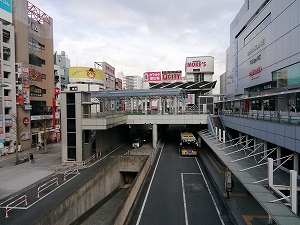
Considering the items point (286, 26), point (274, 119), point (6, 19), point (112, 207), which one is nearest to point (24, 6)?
point (6, 19)

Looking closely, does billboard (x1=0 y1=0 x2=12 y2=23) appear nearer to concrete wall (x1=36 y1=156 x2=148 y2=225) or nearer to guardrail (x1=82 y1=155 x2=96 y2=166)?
guardrail (x1=82 y1=155 x2=96 y2=166)

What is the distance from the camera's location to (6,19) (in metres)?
34.2

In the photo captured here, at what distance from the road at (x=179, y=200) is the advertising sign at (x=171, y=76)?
184ft

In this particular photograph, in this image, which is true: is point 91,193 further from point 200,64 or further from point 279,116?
point 200,64

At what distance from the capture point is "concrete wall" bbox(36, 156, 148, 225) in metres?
12.9

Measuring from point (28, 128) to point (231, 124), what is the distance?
33.1m

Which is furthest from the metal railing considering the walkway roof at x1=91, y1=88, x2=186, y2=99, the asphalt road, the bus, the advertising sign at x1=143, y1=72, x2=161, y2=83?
the advertising sign at x1=143, y1=72, x2=161, y2=83

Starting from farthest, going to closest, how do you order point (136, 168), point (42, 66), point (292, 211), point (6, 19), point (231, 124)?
point (42, 66) < point (6, 19) < point (231, 124) < point (136, 168) < point (292, 211)

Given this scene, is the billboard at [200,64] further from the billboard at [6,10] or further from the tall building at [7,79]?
the billboard at [6,10]

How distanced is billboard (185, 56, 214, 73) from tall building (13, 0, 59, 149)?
4913 cm

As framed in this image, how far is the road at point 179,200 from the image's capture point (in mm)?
13547

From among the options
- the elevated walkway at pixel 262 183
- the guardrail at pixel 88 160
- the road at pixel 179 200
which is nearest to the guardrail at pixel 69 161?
the guardrail at pixel 88 160

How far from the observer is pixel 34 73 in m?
41.8

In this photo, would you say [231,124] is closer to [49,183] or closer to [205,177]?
[205,177]
